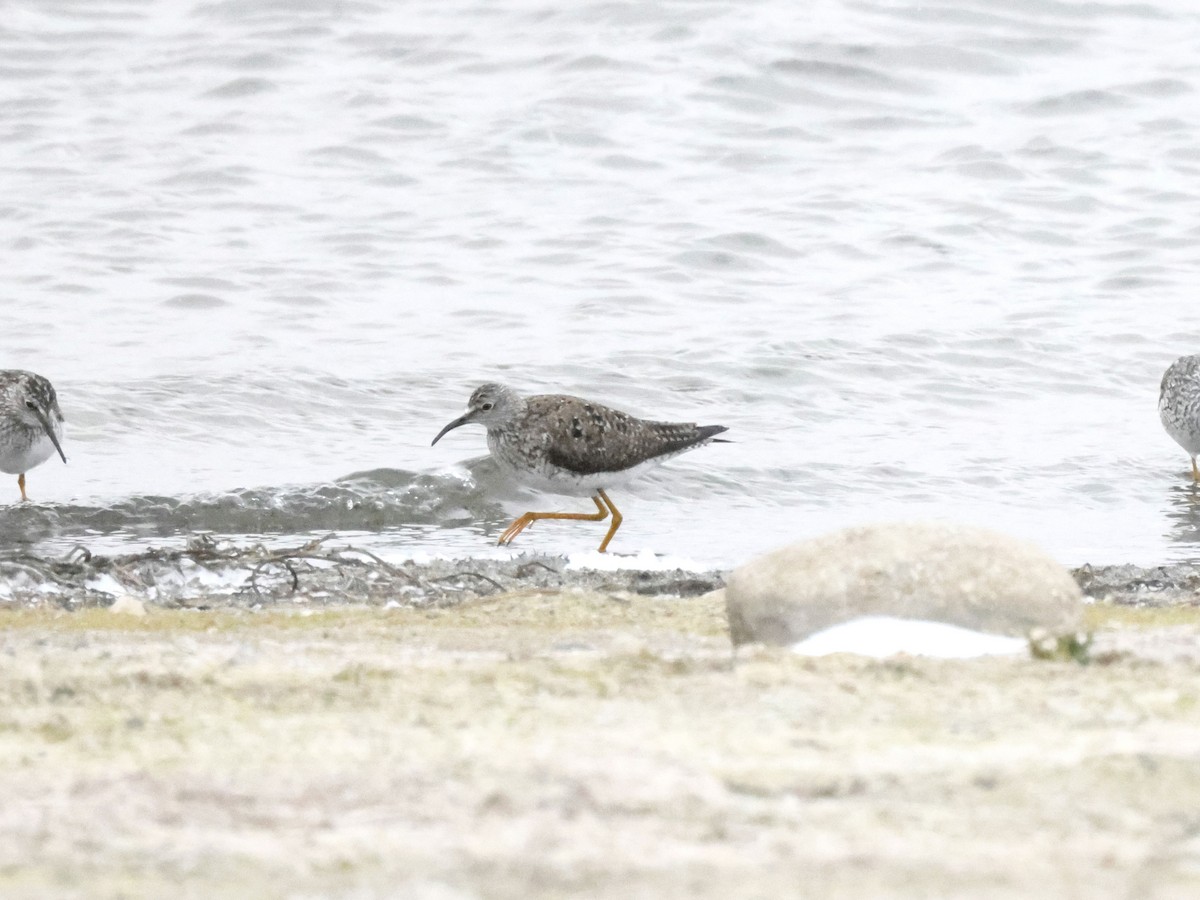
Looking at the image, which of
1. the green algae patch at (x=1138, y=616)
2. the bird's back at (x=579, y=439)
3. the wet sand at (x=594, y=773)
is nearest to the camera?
the wet sand at (x=594, y=773)

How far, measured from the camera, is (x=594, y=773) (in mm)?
3672

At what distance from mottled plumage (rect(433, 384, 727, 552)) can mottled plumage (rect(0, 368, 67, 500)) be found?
2.65 metres

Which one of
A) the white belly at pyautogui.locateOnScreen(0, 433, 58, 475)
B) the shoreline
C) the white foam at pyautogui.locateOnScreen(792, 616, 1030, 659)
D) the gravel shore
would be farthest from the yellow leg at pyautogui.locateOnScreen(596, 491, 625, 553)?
the white foam at pyautogui.locateOnScreen(792, 616, 1030, 659)

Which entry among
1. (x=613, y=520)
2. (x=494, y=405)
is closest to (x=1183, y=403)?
(x=613, y=520)

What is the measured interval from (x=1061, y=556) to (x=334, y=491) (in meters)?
4.61

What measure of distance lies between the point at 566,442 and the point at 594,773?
24.4 feet

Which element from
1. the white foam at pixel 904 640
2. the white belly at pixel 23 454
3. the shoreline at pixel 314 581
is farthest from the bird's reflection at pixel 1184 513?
the white belly at pixel 23 454

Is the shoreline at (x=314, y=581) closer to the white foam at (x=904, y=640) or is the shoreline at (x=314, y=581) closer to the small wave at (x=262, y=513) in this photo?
the small wave at (x=262, y=513)

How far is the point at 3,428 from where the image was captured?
11.1 m

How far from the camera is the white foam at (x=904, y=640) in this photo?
5.51m

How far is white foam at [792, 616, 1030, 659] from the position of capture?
18.1 ft

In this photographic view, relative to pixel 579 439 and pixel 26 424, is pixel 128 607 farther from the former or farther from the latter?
pixel 26 424

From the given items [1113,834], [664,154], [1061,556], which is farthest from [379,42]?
[1113,834]

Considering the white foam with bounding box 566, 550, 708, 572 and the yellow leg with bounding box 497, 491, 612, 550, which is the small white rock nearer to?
the white foam with bounding box 566, 550, 708, 572
